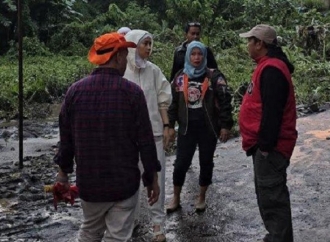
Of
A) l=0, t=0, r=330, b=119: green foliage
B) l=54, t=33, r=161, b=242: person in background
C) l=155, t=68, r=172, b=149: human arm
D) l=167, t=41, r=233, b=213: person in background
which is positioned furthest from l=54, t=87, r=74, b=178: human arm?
l=0, t=0, r=330, b=119: green foliage

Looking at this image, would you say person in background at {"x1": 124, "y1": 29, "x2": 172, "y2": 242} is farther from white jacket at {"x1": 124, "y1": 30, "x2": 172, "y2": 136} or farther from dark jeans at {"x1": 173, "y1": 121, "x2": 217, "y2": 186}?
dark jeans at {"x1": 173, "y1": 121, "x2": 217, "y2": 186}

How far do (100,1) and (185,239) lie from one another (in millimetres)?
25915

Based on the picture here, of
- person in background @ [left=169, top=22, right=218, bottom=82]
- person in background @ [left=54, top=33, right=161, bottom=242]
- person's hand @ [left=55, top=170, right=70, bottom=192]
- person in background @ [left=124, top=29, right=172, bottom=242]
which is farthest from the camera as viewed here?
person in background @ [left=169, top=22, right=218, bottom=82]

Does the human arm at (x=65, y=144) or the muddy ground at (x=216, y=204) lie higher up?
the human arm at (x=65, y=144)

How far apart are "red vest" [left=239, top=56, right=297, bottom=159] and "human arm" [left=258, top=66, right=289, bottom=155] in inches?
2.4

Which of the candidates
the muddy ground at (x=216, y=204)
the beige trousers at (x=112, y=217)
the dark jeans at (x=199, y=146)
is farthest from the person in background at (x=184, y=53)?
the beige trousers at (x=112, y=217)

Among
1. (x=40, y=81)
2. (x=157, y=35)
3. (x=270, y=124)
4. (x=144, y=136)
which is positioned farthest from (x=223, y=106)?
(x=157, y=35)

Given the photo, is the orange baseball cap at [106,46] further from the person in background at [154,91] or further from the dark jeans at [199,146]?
the dark jeans at [199,146]

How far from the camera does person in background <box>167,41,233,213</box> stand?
17.3 ft

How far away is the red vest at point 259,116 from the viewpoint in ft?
12.9

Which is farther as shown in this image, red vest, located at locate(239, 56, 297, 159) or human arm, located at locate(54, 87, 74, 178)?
red vest, located at locate(239, 56, 297, 159)

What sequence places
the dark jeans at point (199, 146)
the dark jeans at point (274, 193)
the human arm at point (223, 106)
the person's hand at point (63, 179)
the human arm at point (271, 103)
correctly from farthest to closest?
1. the dark jeans at point (199, 146)
2. the human arm at point (223, 106)
3. the dark jeans at point (274, 193)
4. the human arm at point (271, 103)
5. the person's hand at point (63, 179)

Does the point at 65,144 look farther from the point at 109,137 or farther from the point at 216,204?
the point at 216,204

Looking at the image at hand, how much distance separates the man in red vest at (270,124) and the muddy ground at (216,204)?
0.82 meters
